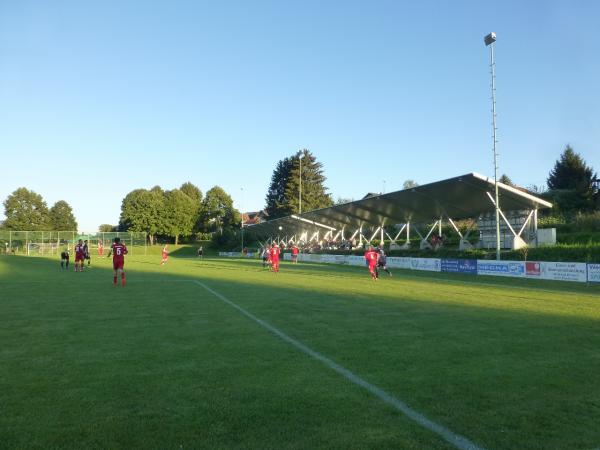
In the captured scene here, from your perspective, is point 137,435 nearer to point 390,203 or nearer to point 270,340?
point 270,340

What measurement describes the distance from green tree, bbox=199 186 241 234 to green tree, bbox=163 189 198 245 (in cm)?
553

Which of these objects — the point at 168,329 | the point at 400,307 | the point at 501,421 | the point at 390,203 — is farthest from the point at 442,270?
the point at 501,421

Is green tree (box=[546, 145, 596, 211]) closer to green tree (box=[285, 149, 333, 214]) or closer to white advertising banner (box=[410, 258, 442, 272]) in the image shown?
white advertising banner (box=[410, 258, 442, 272])

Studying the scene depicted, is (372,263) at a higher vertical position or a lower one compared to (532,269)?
higher

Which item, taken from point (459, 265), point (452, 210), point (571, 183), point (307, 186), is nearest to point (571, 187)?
point (571, 183)

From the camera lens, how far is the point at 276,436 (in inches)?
165

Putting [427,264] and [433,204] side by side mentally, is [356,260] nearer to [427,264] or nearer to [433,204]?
[433,204]

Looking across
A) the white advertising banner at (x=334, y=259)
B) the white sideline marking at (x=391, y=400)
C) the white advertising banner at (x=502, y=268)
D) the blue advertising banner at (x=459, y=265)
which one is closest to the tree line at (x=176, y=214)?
the white advertising banner at (x=334, y=259)

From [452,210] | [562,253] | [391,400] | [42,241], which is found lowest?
[391,400]

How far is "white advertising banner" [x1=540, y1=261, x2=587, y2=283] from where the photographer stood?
2214cm

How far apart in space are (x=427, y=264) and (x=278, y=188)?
69.4 meters

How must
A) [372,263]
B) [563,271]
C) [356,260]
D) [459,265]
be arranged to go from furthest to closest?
[356,260] < [459,265] < [372,263] < [563,271]

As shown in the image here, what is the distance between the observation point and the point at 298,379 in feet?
19.4

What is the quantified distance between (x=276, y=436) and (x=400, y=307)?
916 cm
